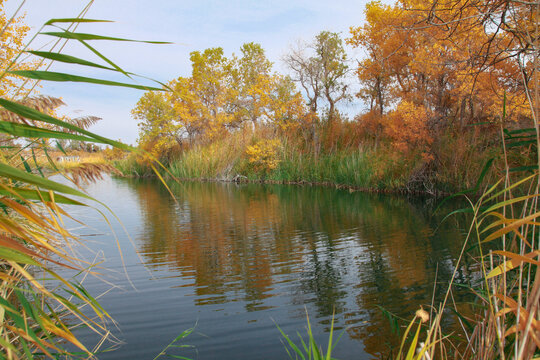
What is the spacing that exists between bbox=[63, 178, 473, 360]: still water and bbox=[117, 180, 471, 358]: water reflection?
2cm

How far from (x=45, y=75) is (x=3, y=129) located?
6.2 inches

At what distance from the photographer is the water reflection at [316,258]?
12.5 feet

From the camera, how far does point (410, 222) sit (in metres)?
8.09

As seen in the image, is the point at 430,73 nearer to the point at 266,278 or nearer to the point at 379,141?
the point at 379,141

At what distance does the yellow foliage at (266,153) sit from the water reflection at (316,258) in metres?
9.96

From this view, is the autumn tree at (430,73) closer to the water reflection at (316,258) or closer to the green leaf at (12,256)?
the water reflection at (316,258)

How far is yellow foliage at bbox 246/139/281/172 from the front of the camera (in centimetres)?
2033

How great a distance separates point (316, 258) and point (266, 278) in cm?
112

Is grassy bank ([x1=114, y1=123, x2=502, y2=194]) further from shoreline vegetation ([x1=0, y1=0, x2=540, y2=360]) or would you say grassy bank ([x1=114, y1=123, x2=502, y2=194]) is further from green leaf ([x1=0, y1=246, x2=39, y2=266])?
green leaf ([x1=0, y1=246, x2=39, y2=266])

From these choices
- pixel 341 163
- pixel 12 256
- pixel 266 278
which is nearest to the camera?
pixel 12 256

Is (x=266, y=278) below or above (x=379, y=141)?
below

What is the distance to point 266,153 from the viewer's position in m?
20.7

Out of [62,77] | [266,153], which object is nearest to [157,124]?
[266,153]

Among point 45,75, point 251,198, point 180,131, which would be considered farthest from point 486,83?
point 180,131
